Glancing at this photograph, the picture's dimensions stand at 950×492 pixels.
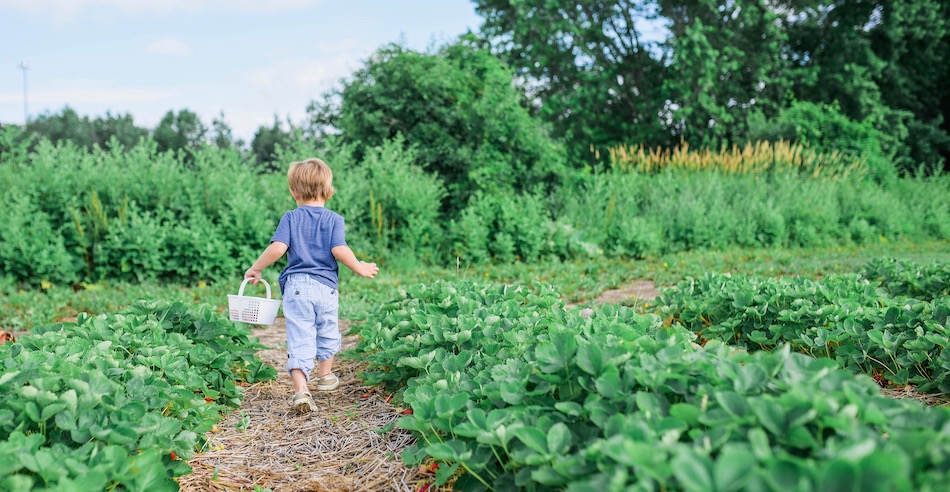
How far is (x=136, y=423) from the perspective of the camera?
2.09m

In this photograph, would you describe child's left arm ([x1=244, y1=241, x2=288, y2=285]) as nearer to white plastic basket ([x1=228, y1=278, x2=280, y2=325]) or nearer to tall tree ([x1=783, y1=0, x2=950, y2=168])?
white plastic basket ([x1=228, y1=278, x2=280, y2=325])

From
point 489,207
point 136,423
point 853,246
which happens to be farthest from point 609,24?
point 136,423

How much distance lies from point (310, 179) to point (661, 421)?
2543 mm

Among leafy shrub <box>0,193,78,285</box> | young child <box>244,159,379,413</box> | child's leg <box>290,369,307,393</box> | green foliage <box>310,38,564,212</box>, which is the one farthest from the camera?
green foliage <box>310,38,564,212</box>

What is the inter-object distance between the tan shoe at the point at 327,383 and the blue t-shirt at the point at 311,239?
53 centimetres

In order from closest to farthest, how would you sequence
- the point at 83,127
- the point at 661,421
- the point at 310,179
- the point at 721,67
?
the point at 661,421 < the point at 310,179 < the point at 721,67 < the point at 83,127

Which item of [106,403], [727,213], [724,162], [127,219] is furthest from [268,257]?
[724,162]

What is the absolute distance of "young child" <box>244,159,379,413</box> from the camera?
11.2ft

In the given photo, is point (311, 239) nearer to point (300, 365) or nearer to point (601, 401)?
point (300, 365)

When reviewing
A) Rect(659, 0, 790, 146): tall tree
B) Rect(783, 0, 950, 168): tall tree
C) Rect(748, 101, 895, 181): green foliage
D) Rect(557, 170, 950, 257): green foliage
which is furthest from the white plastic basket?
Rect(783, 0, 950, 168): tall tree

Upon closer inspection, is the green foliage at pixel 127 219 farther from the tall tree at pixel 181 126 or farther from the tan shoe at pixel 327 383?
the tall tree at pixel 181 126

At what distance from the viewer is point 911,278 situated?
15.9ft

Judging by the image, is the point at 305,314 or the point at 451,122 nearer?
the point at 305,314

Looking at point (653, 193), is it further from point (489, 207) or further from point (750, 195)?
point (489, 207)
